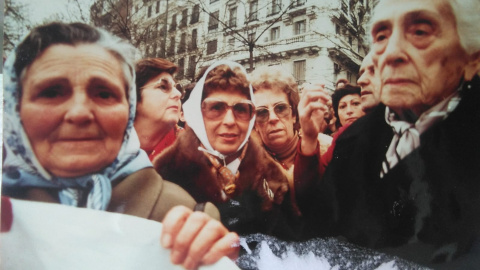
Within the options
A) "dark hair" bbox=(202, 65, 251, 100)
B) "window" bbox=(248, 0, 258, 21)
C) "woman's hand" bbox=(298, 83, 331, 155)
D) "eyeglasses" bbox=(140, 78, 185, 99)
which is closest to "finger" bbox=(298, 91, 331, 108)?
"woman's hand" bbox=(298, 83, 331, 155)

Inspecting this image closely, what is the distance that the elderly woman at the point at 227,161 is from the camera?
7.34ft

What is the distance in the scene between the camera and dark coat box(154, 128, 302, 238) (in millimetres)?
2246

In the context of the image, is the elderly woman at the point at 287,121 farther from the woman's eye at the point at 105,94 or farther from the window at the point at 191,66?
the woman's eye at the point at 105,94

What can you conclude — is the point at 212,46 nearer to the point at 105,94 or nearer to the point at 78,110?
the point at 105,94

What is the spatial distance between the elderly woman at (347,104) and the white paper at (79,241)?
3.89 ft

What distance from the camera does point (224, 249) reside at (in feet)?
7.18

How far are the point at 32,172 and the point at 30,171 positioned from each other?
0.5 inches

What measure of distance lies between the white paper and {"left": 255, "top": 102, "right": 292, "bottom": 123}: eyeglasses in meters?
0.91

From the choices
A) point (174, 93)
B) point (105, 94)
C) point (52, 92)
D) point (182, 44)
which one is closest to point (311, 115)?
point (174, 93)

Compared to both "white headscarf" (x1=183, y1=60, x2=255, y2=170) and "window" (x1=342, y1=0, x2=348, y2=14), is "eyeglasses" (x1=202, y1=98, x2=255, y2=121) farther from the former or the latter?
"window" (x1=342, y1=0, x2=348, y2=14)

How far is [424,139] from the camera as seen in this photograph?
229 cm

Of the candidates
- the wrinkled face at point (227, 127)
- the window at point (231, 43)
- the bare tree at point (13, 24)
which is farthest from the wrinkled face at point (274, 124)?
the bare tree at point (13, 24)

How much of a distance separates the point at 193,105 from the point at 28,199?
47.1 inches

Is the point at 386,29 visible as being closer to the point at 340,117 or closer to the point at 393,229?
the point at 340,117
